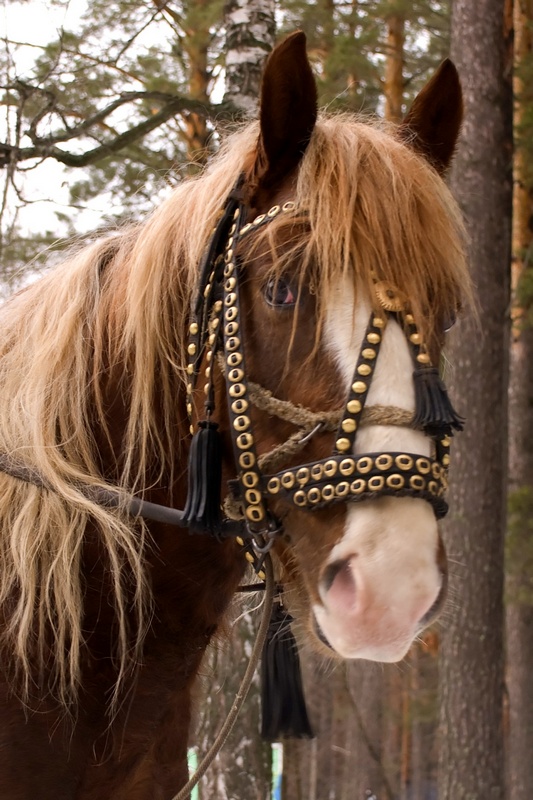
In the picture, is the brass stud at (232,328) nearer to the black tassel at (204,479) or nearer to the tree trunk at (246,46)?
the black tassel at (204,479)

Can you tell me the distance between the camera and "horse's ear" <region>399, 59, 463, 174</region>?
2305mm

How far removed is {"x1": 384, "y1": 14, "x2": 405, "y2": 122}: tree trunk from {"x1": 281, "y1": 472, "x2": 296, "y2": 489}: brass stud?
7679 mm

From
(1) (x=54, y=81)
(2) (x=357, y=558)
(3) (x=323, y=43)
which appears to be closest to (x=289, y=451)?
A: (2) (x=357, y=558)

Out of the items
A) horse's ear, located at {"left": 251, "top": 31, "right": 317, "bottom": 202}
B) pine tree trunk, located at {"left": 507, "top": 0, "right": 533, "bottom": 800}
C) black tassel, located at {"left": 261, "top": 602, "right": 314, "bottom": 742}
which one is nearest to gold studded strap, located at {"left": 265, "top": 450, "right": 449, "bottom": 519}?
horse's ear, located at {"left": 251, "top": 31, "right": 317, "bottom": 202}

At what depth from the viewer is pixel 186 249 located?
2.28 m

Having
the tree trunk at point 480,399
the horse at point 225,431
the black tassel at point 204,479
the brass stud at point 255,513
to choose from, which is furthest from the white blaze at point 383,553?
the tree trunk at point 480,399

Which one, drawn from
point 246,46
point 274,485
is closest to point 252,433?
point 274,485

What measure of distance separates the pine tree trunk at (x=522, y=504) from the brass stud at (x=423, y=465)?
672 centimetres

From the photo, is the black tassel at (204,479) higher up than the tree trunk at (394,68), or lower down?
lower down

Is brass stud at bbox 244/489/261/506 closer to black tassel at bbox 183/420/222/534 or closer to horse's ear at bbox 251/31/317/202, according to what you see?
black tassel at bbox 183/420/222/534

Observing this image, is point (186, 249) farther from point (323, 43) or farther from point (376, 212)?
point (323, 43)

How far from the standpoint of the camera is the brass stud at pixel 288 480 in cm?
182

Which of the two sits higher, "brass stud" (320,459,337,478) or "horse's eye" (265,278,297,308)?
"horse's eye" (265,278,297,308)

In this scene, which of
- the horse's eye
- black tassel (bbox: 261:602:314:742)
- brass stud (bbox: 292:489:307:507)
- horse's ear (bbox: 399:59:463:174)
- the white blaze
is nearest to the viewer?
the white blaze
